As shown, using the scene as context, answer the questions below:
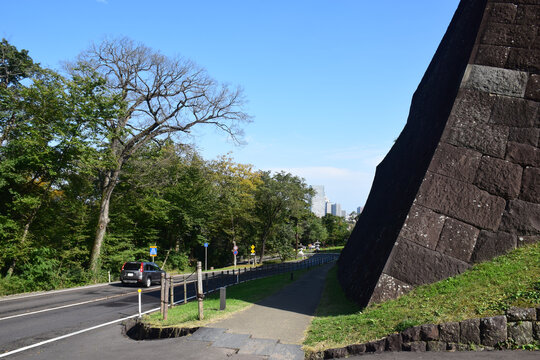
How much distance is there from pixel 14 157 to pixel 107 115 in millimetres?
6155

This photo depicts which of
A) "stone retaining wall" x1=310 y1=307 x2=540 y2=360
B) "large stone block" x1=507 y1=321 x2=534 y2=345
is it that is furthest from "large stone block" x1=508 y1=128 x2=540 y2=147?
"large stone block" x1=507 y1=321 x2=534 y2=345

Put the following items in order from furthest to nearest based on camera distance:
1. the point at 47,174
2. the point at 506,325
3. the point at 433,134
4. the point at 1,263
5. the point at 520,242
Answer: the point at 47,174, the point at 1,263, the point at 433,134, the point at 520,242, the point at 506,325

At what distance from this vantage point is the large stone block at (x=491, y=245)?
8.41 meters

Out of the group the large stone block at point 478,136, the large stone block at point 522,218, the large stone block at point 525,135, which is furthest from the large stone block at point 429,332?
the large stone block at point 525,135

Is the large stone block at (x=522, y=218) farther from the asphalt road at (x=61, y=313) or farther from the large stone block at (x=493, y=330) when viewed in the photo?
the asphalt road at (x=61, y=313)

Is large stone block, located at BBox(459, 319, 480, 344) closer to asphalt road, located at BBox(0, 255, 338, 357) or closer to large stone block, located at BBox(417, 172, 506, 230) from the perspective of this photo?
large stone block, located at BBox(417, 172, 506, 230)

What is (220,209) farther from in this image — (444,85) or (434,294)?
(434,294)

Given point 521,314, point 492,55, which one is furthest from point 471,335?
point 492,55

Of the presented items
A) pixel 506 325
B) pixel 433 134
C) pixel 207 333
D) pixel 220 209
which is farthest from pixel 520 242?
pixel 220 209

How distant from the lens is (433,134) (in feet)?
36.4

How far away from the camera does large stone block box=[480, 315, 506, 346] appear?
5.89 m

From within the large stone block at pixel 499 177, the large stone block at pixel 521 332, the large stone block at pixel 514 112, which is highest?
the large stone block at pixel 514 112

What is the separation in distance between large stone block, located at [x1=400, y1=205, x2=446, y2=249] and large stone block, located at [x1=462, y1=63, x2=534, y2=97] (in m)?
4.13

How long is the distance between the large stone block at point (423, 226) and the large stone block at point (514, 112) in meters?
3.30
